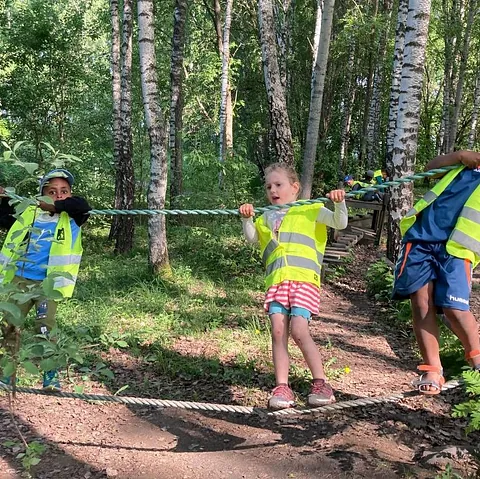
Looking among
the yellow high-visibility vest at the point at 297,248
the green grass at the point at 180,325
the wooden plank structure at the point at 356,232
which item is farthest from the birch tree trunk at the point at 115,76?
the yellow high-visibility vest at the point at 297,248

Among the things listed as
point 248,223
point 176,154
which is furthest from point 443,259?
point 176,154

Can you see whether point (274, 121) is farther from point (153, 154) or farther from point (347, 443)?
point (347, 443)

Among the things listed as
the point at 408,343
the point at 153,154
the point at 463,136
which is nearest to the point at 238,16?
the point at 463,136

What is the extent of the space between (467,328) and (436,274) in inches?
13.2

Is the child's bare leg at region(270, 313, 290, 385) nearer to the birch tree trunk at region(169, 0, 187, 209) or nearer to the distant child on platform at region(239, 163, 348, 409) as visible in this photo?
the distant child on platform at region(239, 163, 348, 409)

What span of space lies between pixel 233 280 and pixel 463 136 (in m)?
23.8

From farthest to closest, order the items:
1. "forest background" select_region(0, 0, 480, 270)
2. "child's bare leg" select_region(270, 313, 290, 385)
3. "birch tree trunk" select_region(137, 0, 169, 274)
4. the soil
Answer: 1. "forest background" select_region(0, 0, 480, 270)
2. "birch tree trunk" select_region(137, 0, 169, 274)
3. the soil
4. "child's bare leg" select_region(270, 313, 290, 385)

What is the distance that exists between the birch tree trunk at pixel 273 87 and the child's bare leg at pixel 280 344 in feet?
16.6

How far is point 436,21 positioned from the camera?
17125 millimetres

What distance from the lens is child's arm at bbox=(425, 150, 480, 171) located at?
9.27ft

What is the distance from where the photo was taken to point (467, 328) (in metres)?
2.76

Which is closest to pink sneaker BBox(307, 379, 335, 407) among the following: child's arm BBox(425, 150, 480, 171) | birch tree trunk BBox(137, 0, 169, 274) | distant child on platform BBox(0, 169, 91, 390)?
child's arm BBox(425, 150, 480, 171)

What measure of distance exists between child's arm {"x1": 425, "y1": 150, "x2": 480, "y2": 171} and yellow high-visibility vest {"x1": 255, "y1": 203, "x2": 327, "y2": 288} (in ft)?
2.49

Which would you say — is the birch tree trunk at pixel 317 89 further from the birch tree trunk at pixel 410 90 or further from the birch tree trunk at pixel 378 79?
the birch tree trunk at pixel 378 79
